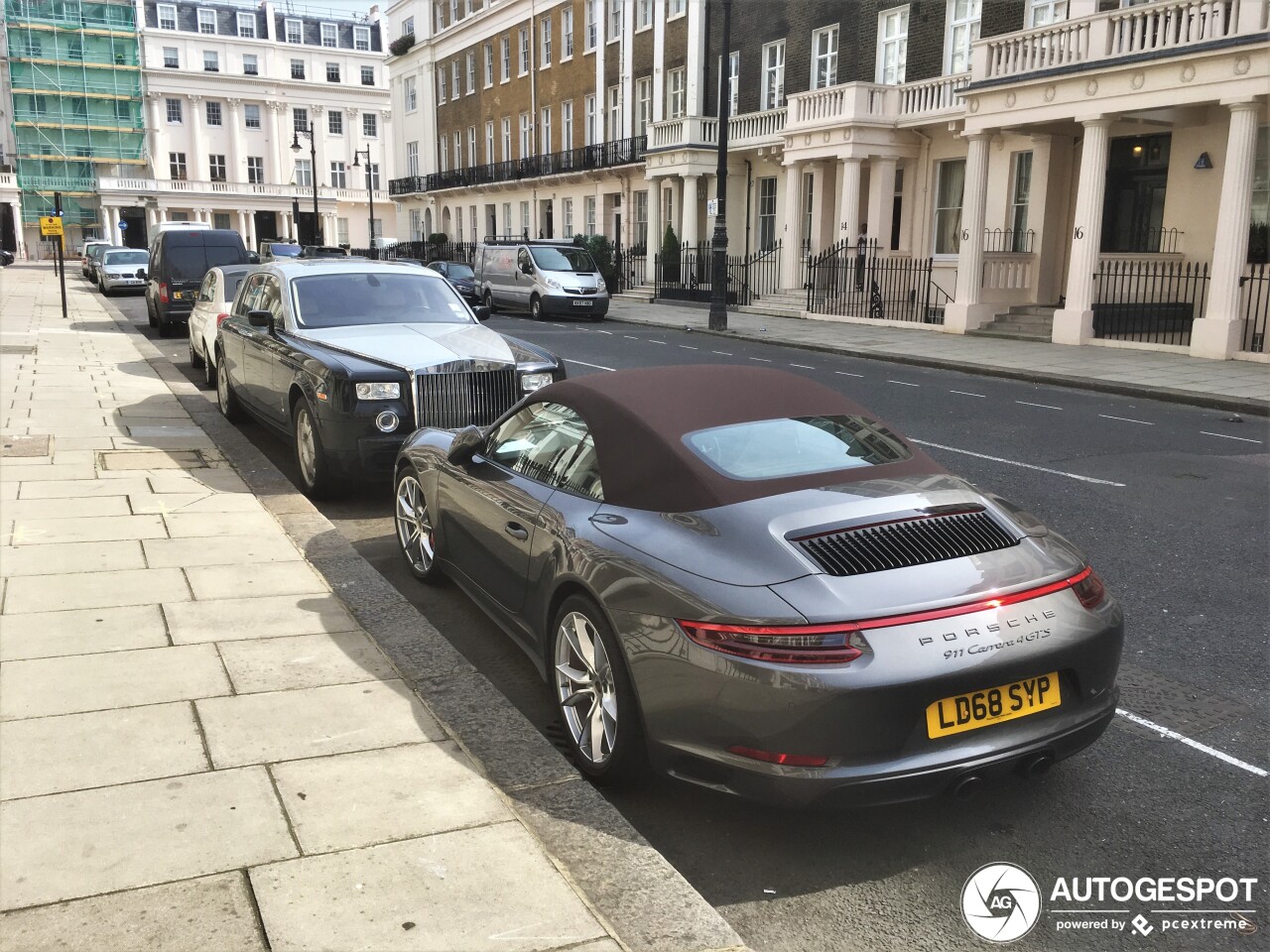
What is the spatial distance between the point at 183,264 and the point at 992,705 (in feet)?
73.1

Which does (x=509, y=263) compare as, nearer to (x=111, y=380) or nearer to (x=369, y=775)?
(x=111, y=380)

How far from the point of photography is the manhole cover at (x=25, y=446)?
9.29 meters

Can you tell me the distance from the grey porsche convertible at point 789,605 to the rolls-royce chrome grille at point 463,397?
3589 mm

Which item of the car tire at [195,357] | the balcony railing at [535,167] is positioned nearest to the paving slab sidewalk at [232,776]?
the car tire at [195,357]

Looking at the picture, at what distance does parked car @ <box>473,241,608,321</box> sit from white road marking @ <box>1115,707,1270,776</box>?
82.2 feet

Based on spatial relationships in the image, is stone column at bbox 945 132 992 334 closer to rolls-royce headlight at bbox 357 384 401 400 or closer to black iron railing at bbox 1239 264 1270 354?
black iron railing at bbox 1239 264 1270 354

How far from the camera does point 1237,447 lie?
11109 millimetres

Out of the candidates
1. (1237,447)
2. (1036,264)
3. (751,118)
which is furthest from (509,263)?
(1237,447)

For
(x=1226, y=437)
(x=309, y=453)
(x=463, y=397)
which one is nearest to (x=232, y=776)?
(x=463, y=397)

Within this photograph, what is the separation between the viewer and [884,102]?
1065 inches

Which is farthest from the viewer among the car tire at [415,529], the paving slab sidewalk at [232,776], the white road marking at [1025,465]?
the white road marking at [1025,465]

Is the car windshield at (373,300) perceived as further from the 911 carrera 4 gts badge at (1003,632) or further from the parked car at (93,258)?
the parked car at (93,258)

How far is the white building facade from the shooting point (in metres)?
89.9

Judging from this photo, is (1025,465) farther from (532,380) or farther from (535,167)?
(535,167)
